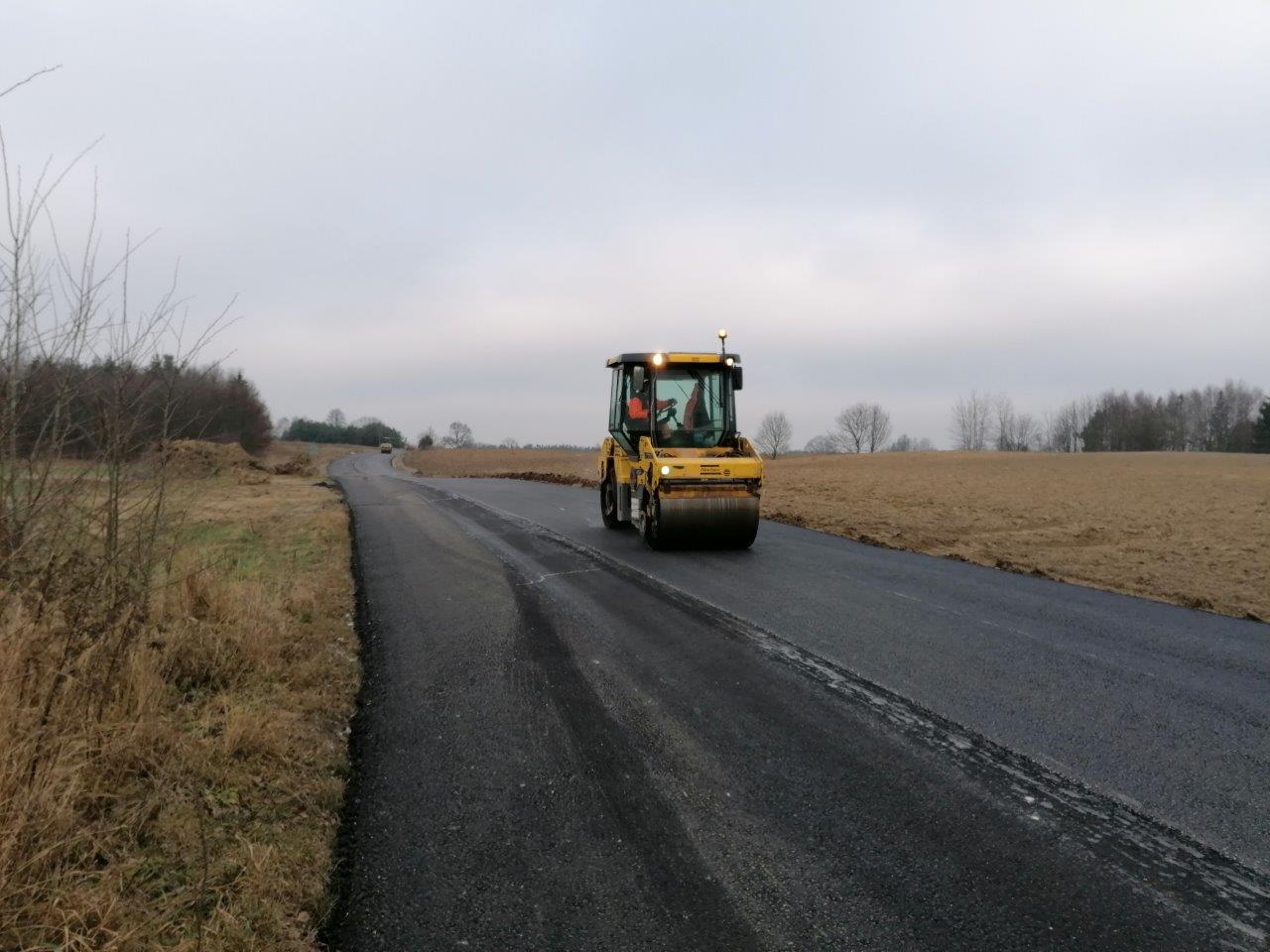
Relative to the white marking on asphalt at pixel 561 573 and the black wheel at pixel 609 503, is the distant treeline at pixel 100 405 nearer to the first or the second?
the white marking on asphalt at pixel 561 573

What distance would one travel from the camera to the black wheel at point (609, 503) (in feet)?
41.9

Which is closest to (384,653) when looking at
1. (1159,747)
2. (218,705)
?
(218,705)

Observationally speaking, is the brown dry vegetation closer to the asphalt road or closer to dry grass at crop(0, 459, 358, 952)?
the asphalt road

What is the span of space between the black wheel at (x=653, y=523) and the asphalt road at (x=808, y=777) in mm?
2932

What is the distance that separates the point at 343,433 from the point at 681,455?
12374 centimetres

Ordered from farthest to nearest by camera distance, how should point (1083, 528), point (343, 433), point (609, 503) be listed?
point (343, 433), point (1083, 528), point (609, 503)

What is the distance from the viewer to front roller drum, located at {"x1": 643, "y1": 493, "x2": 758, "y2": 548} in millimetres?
9945

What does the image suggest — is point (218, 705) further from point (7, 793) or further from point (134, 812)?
point (7, 793)

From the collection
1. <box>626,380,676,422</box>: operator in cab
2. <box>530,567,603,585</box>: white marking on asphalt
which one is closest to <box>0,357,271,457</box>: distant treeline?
<box>530,567,603,585</box>: white marking on asphalt

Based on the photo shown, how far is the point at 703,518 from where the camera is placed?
10.0 m

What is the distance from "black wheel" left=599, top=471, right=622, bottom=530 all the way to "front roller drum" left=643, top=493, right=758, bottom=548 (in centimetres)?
251

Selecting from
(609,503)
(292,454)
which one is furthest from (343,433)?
(609,503)

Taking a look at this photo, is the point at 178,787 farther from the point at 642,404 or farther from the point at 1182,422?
the point at 1182,422

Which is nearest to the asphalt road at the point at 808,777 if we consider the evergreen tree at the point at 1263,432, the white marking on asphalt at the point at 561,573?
the white marking on asphalt at the point at 561,573
